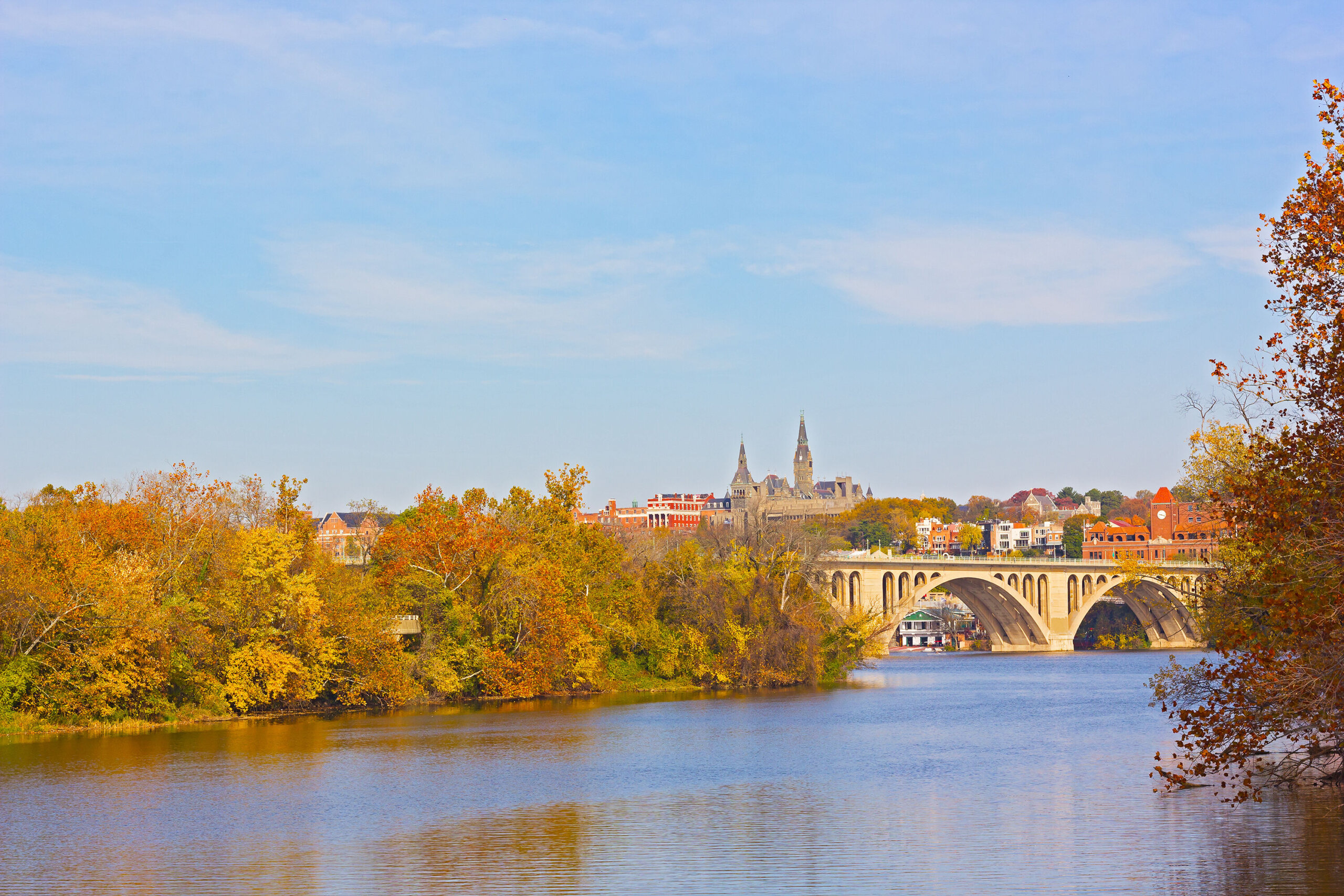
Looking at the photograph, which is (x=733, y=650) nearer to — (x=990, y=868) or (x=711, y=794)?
(x=711, y=794)

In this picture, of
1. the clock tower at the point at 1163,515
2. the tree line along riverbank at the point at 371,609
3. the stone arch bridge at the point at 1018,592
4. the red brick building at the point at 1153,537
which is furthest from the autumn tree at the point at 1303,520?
the clock tower at the point at 1163,515

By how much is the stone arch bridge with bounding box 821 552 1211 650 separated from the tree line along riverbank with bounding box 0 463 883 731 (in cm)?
2386

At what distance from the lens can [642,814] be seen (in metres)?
26.8

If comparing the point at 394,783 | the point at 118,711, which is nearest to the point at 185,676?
the point at 118,711

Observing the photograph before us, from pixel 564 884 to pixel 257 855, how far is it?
6023mm

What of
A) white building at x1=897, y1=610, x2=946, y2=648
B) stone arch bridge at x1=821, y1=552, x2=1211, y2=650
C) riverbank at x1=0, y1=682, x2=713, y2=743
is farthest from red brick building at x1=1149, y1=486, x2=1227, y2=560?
riverbank at x1=0, y1=682, x2=713, y2=743

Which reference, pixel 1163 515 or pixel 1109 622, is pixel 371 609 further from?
pixel 1163 515

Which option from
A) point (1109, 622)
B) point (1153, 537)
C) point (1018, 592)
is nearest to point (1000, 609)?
point (1018, 592)

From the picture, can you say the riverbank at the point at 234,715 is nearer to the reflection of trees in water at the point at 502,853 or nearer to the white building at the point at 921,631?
the reflection of trees in water at the point at 502,853

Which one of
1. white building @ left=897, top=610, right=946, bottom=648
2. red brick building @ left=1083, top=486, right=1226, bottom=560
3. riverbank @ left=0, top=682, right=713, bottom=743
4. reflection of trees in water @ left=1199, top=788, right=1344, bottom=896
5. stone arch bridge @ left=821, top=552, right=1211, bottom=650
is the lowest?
white building @ left=897, top=610, right=946, bottom=648

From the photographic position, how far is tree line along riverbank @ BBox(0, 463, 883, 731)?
42656 millimetres

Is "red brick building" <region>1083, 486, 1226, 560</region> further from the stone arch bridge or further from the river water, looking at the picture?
the river water

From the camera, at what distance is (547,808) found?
27.5 m

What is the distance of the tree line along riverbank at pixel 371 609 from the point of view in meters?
42.7
